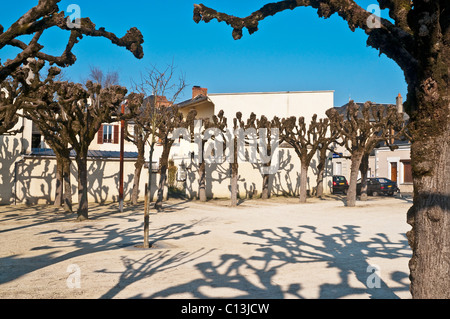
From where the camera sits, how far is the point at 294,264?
351 inches

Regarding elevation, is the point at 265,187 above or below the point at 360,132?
below

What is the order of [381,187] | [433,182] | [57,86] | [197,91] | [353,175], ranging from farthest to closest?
[197,91], [381,187], [353,175], [57,86], [433,182]

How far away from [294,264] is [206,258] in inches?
80.9

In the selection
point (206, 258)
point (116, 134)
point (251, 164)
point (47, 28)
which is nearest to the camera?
point (47, 28)

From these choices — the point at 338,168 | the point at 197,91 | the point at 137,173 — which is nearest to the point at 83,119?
the point at 137,173

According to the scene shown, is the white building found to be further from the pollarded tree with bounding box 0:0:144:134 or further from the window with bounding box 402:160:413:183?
the pollarded tree with bounding box 0:0:144:134

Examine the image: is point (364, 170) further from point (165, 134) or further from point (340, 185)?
point (165, 134)

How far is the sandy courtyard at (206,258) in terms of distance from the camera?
22.4 feet

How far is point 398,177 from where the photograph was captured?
37.7 metres

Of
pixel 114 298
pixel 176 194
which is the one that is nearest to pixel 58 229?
pixel 114 298

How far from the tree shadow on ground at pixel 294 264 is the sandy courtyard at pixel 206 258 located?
0.02 meters

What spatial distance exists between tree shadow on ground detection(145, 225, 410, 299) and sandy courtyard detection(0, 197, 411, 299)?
0.06 feet

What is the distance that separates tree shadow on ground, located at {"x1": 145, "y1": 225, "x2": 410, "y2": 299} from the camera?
6680 millimetres
